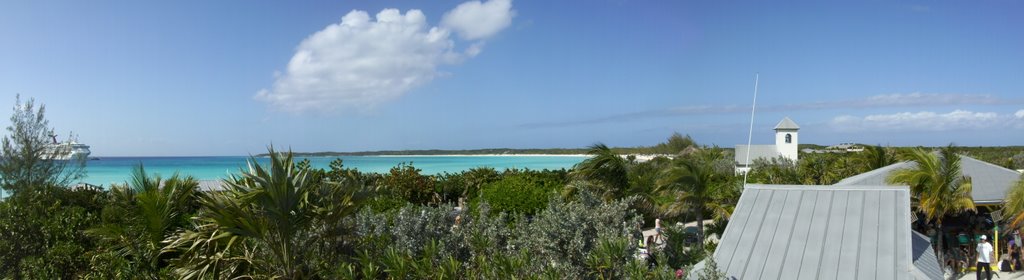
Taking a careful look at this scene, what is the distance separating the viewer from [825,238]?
5832mm

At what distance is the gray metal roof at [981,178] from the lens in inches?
571

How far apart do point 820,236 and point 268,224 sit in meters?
5.81

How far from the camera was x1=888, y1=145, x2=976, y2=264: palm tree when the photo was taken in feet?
42.2

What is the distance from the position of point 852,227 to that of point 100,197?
14.8 m

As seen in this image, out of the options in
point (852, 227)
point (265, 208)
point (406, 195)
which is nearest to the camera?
point (852, 227)

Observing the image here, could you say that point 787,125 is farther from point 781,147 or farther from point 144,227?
point 144,227

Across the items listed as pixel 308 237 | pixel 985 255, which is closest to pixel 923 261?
pixel 308 237

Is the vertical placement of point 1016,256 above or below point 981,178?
below

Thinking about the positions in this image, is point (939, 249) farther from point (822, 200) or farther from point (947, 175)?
point (822, 200)

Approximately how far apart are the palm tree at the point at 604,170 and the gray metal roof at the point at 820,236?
8.35 metres

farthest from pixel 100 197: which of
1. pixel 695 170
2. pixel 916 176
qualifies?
pixel 916 176

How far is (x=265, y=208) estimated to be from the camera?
6926 mm

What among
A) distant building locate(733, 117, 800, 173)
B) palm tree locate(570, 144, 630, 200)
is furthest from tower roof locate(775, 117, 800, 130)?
palm tree locate(570, 144, 630, 200)

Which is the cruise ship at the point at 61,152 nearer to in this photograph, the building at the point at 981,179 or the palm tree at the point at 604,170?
the palm tree at the point at 604,170
